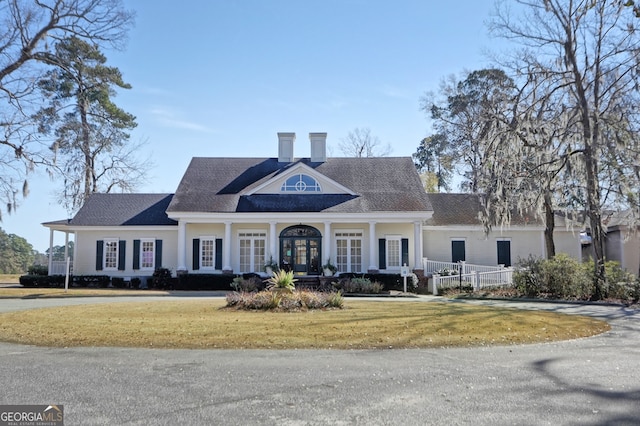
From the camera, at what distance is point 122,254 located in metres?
27.8

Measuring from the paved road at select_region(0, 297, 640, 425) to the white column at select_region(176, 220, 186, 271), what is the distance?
17.2 m

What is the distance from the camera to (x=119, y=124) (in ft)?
128

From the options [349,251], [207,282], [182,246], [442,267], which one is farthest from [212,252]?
[442,267]

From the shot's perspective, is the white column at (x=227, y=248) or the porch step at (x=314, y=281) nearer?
the porch step at (x=314, y=281)

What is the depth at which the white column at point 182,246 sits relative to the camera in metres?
26.2

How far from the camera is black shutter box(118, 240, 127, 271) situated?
2762 cm

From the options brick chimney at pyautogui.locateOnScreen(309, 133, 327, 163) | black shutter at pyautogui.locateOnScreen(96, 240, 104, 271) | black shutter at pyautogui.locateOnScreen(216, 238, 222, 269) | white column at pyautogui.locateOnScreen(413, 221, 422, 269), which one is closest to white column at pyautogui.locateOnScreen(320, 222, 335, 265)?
white column at pyautogui.locateOnScreen(413, 221, 422, 269)

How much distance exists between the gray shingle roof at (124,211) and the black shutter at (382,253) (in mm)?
10911

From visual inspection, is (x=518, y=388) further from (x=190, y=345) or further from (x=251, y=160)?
(x=251, y=160)

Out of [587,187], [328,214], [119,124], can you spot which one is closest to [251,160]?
[328,214]

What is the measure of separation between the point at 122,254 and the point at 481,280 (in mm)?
18152

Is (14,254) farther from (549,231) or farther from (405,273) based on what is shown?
(549,231)

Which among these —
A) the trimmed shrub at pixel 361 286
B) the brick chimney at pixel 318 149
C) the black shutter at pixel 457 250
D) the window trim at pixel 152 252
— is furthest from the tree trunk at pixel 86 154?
the black shutter at pixel 457 250

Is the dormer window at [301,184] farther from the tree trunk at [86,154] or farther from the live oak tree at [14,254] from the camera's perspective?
the live oak tree at [14,254]
